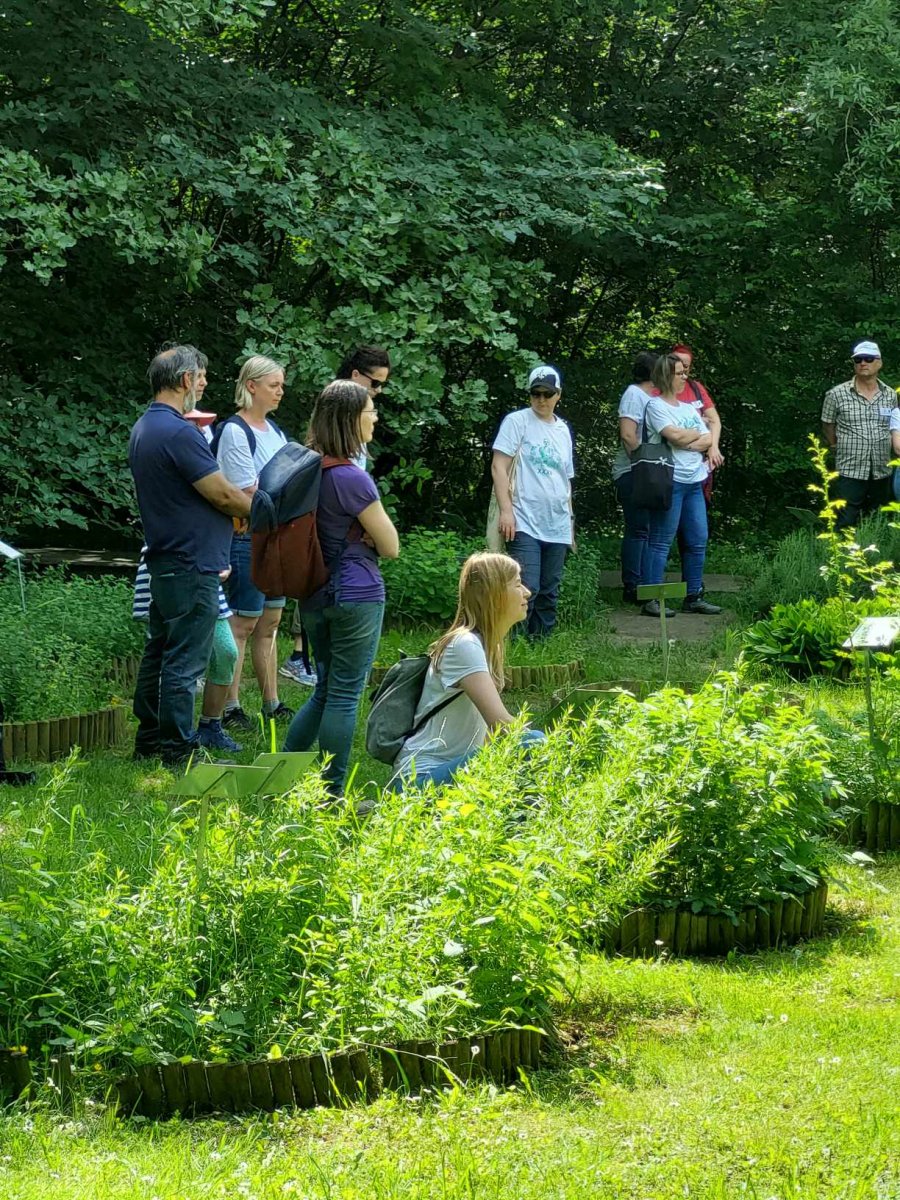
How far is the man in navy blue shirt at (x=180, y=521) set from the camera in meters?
6.54

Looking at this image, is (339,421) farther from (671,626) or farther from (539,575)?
(671,626)

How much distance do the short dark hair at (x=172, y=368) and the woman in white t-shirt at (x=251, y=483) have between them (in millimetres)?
634

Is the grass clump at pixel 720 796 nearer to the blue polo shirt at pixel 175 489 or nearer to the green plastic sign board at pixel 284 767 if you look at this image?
the green plastic sign board at pixel 284 767

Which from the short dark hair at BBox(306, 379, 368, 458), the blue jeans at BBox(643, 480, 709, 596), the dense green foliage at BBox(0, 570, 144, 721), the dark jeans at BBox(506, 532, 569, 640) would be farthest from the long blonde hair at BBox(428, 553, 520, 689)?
the blue jeans at BBox(643, 480, 709, 596)

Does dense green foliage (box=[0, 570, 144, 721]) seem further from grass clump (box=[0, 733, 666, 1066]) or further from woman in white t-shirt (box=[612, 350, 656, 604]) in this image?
woman in white t-shirt (box=[612, 350, 656, 604])

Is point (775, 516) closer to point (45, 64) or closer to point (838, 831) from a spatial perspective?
point (45, 64)

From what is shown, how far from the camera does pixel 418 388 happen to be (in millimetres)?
10984

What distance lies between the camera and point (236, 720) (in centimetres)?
764

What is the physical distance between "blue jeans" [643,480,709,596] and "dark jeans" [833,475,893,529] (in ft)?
4.57

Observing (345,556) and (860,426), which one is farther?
(860,426)

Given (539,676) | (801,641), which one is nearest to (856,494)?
(801,641)

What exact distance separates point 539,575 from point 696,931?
475cm

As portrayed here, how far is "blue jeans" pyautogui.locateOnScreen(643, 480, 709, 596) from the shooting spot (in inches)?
419

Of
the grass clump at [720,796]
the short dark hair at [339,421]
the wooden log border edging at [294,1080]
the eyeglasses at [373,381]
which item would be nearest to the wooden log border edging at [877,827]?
the grass clump at [720,796]
